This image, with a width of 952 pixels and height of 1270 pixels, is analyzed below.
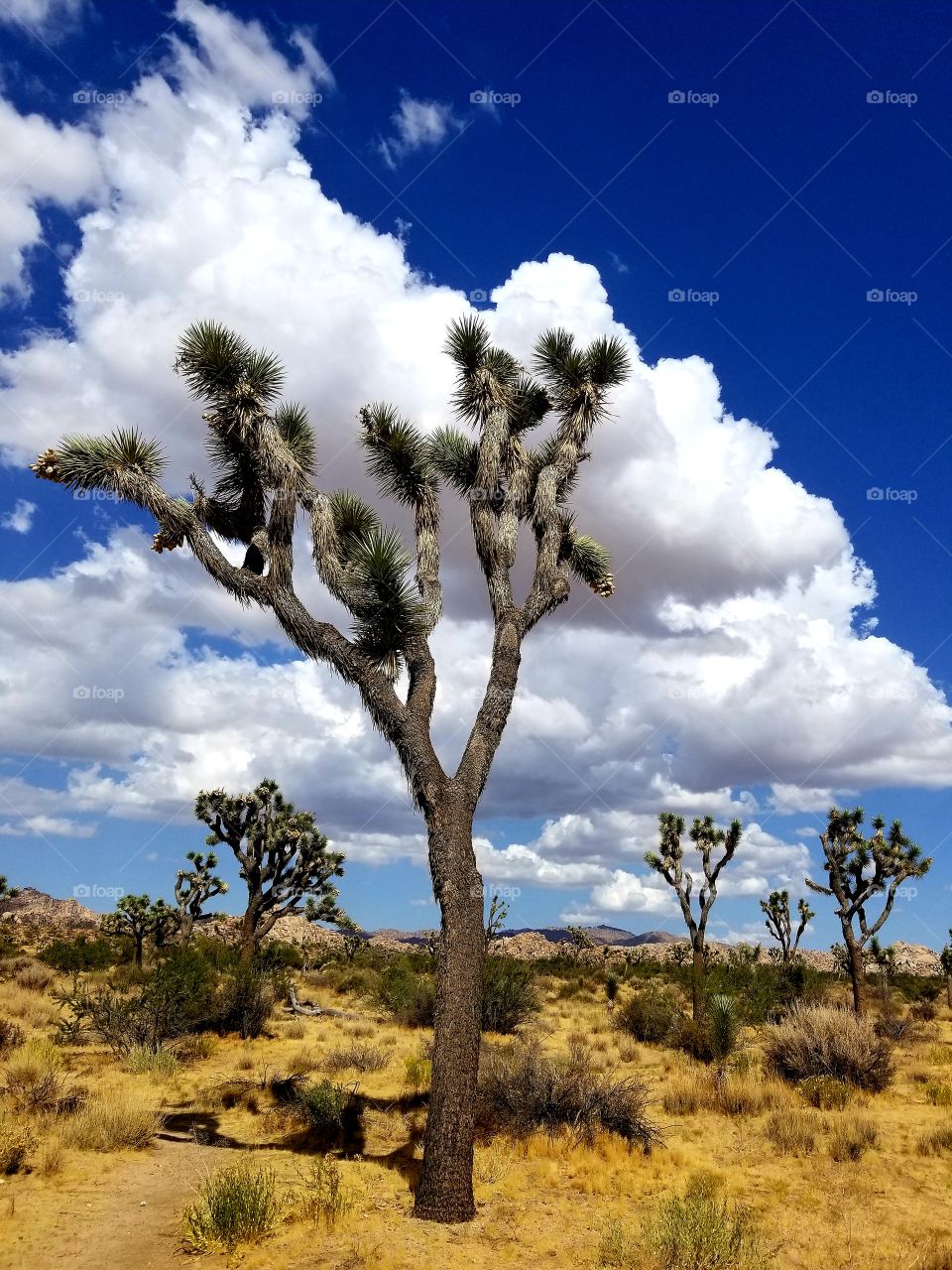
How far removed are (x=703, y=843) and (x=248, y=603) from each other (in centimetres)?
1507

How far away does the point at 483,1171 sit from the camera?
8.59 metres

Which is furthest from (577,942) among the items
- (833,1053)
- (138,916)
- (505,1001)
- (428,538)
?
(428,538)

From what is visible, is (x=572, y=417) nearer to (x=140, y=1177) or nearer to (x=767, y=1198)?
(x=767, y=1198)

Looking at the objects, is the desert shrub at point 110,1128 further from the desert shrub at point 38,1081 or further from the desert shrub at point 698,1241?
the desert shrub at point 698,1241

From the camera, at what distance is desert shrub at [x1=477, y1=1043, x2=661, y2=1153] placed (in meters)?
9.72

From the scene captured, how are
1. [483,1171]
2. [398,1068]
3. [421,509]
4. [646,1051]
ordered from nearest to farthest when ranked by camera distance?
[483,1171], [421,509], [398,1068], [646,1051]

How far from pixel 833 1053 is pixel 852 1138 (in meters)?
3.79

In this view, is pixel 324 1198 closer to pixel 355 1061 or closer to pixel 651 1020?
pixel 355 1061

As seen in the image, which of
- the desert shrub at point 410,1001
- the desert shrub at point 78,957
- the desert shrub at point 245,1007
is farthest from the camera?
the desert shrub at point 78,957

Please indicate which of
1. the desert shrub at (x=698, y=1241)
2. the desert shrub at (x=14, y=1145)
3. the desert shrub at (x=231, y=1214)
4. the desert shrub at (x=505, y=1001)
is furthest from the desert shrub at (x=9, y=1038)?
the desert shrub at (x=698, y=1241)

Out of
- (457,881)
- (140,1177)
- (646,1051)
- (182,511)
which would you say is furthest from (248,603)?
(646,1051)

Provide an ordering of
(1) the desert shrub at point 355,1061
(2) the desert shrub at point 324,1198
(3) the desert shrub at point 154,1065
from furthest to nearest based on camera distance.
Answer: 1. (1) the desert shrub at point 355,1061
2. (3) the desert shrub at point 154,1065
3. (2) the desert shrub at point 324,1198

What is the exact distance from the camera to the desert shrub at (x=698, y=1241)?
6.04 metres

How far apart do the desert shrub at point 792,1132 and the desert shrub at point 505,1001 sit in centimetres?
746
